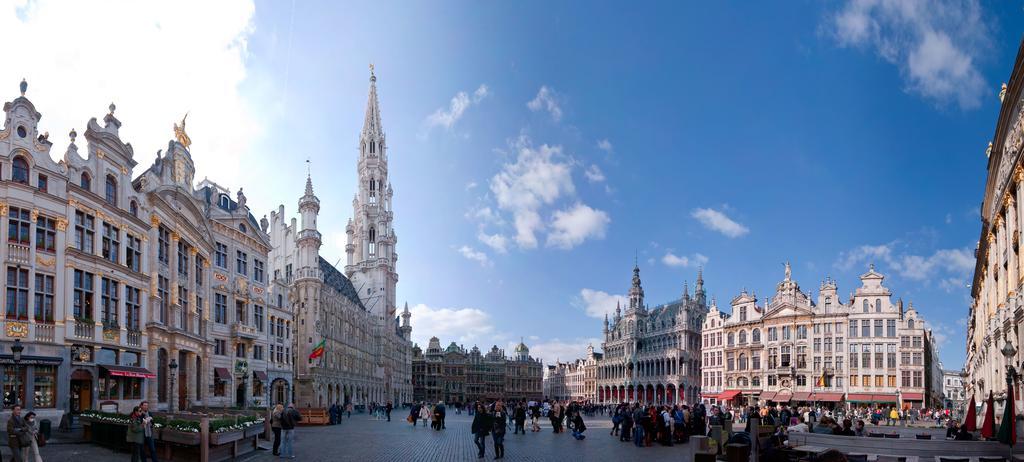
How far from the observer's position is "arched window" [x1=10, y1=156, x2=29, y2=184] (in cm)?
2906

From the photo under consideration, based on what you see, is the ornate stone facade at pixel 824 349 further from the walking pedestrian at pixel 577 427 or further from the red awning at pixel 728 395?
the walking pedestrian at pixel 577 427

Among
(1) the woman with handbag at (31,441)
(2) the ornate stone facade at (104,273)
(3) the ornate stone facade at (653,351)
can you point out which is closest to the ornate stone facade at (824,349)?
(3) the ornate stone facade at (653,351)

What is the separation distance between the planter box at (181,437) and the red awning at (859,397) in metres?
70.8

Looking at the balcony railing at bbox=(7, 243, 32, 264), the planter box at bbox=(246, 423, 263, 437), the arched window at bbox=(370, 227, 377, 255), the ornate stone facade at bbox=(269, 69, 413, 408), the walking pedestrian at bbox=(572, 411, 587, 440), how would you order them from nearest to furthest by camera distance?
the planter box at bbox=(246, 423, 263, 437)
the balcony railing at bbox=(7, 243, 32, 264)
the walking pedestrian at bbox=(572, 411, 587, 440)
the ornate stone facade at bbox=(269, 69, 413, 408)
the arched window at bbox=(370, 227, 377, 255)

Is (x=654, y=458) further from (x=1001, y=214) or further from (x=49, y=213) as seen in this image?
(x=49, y=213)

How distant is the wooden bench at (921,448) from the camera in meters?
16.3

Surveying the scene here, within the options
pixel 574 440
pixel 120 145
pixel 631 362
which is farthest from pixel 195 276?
pixel 631 362

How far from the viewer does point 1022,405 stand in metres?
25.2

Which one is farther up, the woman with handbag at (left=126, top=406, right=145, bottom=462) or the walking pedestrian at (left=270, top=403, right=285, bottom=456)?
the woman with handbag at (left=126, top=406, right=145, bottom=462)

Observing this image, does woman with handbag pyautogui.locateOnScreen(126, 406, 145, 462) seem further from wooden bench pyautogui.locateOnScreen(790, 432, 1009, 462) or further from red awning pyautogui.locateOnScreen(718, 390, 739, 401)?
red awning pyautogui.locateOnScreen(718, 390, 739, 401)

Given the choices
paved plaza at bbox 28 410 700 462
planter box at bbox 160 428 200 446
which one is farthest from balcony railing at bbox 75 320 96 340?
planter box at bbox 160 428 200 446

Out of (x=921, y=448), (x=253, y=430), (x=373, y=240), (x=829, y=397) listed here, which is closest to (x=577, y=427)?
(x=253, y=430)

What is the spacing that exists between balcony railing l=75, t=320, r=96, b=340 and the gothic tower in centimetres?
8104

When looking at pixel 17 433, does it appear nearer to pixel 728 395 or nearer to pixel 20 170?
pixel 20 170
